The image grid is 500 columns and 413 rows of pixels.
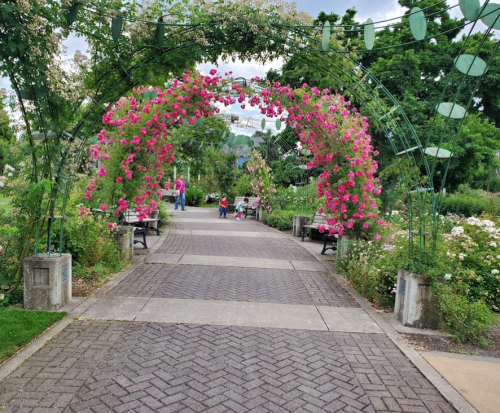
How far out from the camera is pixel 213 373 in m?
3.51

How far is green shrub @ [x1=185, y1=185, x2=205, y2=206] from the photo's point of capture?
2962 centimetres

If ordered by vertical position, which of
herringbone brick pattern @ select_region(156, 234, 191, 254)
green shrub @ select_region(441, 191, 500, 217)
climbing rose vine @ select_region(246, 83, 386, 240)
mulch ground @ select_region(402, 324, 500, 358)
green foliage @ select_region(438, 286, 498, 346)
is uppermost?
climbing rose vine @ select_region(246, 83, 386, 240)

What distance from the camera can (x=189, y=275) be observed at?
7156 mm

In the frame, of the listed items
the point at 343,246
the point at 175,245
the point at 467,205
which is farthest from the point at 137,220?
the point at 467,205

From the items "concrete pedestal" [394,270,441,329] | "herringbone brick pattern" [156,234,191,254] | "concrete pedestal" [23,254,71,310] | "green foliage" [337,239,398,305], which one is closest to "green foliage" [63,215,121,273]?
"concrete pedestal" [23,254,71,310]

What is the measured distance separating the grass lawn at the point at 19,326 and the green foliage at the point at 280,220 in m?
11.4

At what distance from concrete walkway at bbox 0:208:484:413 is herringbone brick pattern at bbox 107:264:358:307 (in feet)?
0.11

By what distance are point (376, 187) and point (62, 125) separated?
583 centimetres

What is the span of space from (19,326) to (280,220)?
1222 cm

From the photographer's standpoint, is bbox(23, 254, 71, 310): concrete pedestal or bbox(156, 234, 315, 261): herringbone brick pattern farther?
bbox(156, 234, 315, 261): herringbone brick pattern

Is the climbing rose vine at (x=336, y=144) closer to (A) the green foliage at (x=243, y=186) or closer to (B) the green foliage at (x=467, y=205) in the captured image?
(B) the green foliage at (x=467, y=205)

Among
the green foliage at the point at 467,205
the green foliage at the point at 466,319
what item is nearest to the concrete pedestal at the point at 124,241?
the green foliage at the point at 466,319

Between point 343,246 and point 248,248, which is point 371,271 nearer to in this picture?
point 343,246

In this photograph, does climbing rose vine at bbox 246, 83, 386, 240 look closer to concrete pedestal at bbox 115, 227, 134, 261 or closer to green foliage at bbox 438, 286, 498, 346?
green foliage at bbox 438, 286, 498, 346
